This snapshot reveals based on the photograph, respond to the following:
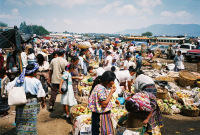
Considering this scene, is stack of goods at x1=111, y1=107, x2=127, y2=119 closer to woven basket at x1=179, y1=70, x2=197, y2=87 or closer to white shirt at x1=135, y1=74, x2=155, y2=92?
white shirt at x1=135, y1=74, x2=155, y2=92

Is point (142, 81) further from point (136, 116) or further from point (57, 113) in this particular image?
point (57, 113)

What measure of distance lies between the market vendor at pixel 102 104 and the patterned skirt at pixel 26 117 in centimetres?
128

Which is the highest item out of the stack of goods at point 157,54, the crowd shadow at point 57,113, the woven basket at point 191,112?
the stack of goods at point 157,54

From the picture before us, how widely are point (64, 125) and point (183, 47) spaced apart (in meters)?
21.0

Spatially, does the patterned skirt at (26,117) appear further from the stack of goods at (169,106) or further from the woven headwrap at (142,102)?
the stack of goods at (169,106)

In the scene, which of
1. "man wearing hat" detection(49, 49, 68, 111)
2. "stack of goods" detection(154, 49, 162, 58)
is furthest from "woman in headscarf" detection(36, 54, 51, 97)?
"stack of goods" detection(154, 49, 162, 58)

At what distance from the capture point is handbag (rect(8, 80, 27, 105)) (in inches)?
103

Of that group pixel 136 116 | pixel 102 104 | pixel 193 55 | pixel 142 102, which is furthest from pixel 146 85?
pixel 193 55

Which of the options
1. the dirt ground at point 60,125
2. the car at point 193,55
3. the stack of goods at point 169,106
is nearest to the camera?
the dirt ground at point 60,125

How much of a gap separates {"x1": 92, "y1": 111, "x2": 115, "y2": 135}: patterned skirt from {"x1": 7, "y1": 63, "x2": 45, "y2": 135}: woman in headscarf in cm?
129

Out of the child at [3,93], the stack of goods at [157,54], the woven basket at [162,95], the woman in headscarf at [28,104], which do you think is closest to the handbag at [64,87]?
the woman in headscarf at [28,104]

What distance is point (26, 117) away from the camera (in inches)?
115

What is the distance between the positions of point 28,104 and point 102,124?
157 centimetres

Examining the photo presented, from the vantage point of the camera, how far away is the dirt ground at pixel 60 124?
13.9 feet
